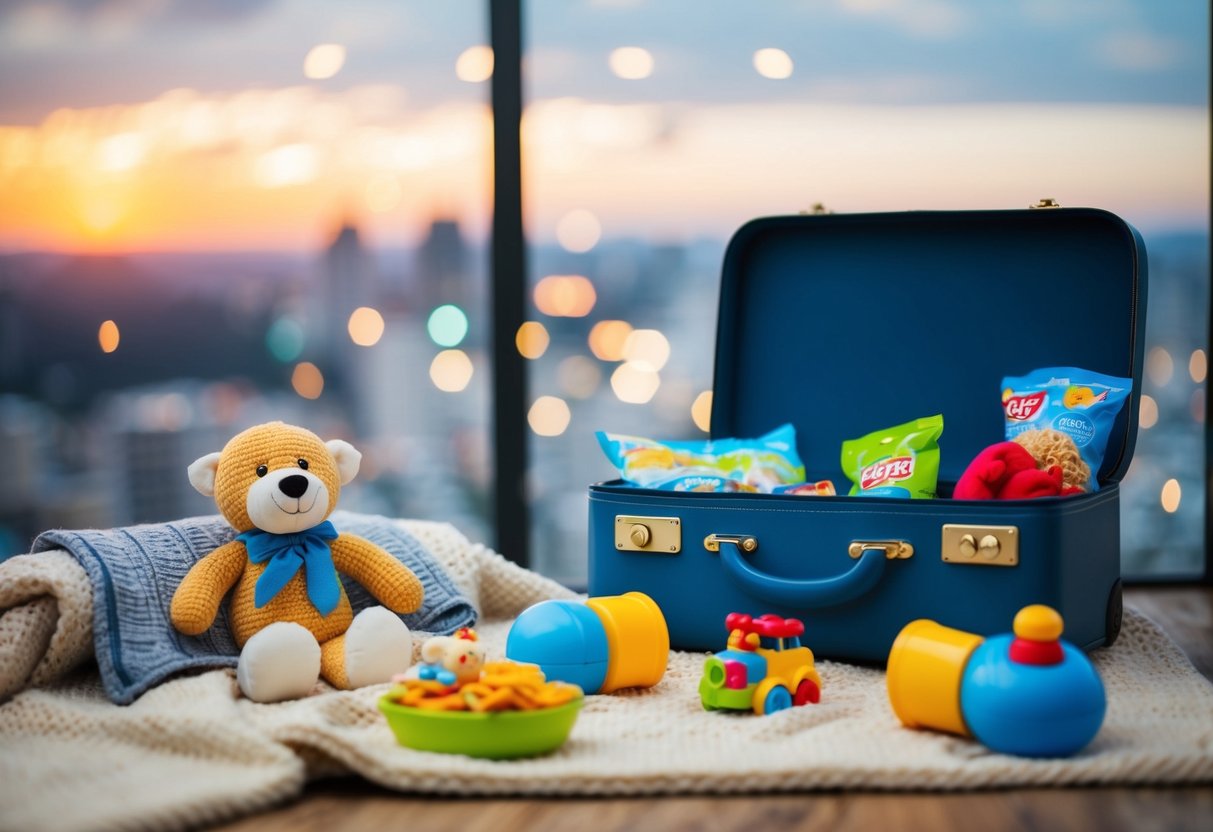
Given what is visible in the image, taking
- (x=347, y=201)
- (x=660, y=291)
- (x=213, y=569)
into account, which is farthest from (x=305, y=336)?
(x=213, y=569)

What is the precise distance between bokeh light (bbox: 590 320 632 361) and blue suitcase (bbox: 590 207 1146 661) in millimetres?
279

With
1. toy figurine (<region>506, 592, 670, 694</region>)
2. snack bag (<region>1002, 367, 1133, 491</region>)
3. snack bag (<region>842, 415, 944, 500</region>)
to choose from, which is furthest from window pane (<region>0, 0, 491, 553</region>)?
snack bag (<region>1002, 367, 1133, 491</region>)

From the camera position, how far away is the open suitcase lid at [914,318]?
1.81 meters

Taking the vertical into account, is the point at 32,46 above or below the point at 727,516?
above

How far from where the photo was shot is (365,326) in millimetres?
2229

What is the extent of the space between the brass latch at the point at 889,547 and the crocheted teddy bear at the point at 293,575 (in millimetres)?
532

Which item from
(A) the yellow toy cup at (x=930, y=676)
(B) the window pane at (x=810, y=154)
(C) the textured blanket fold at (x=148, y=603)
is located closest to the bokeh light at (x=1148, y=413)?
(B) the window pane at (x=810, y=154)

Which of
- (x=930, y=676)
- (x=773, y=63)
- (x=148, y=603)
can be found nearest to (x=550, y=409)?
(x=773, y=63)

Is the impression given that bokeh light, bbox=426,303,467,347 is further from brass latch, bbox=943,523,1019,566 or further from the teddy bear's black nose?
brass latch, bbox=943,523,1019,566

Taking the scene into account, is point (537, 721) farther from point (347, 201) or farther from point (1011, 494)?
point (347, 201)

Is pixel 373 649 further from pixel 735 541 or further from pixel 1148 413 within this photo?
pixel 1148 413

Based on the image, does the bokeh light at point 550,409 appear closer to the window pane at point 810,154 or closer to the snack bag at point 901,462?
the window pane at point 810,154

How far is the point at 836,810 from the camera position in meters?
1.13

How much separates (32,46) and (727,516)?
1.36 m
